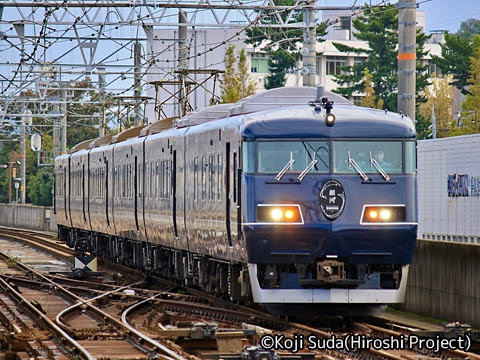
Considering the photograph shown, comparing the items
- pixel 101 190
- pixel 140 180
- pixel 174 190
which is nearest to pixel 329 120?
pixel 174 190

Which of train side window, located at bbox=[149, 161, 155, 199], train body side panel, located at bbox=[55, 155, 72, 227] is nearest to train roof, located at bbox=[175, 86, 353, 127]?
train side window, located at bbox=[149, 161, 155, 199]

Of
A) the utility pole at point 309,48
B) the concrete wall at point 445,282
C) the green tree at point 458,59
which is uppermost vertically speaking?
the green tree at point 458,59

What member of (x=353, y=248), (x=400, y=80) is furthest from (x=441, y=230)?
(x=353, y=248)

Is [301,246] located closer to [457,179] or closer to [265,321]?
[265,321]

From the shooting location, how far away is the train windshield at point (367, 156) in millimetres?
15891

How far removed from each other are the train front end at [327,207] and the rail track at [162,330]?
509 millimetres

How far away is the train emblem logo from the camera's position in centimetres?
1568

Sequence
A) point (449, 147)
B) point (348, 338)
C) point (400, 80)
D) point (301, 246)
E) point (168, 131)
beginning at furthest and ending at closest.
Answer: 1. point (168, 131)
2. point (449, 147)
3. point (400, 80)
4. point (301, 246)
5. point (348, 338)

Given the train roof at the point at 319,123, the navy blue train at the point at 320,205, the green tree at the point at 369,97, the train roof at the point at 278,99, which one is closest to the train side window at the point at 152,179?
the train roof at the point at 278,99

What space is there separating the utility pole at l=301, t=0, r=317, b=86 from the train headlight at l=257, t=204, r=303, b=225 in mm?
6925

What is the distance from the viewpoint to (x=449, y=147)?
19266 millimetres

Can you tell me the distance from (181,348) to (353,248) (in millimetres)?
3007

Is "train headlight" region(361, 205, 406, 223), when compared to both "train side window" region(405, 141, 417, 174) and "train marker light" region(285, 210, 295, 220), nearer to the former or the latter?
"train side window" region(405, 141, 417, 174)

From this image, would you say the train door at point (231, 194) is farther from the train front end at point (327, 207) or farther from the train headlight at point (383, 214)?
the train headlight at point (383, 214)
